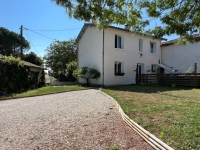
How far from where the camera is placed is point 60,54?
3822 cm

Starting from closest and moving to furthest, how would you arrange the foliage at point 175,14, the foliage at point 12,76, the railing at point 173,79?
the foliage at point 175,14 → the foliage at point 12,76 → the railing at point 173,79

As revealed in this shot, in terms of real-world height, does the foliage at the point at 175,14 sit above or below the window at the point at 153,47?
below

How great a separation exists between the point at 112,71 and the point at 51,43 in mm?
24859

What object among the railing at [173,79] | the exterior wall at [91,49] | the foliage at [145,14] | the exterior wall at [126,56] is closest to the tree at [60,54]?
the exterior wall at [91,49]

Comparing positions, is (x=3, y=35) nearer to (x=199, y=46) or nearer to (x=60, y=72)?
(x=60, y=72)

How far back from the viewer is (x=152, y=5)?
564 centimetres

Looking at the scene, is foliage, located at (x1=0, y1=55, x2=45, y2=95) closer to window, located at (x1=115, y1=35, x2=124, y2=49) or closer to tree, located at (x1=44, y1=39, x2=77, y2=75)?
window, located at (x1=115, y1=35, x2=124, y2=49)

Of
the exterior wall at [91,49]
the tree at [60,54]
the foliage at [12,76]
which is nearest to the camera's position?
the foliage at [12,76]

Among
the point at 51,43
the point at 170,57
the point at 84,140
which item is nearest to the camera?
the point at 84,140

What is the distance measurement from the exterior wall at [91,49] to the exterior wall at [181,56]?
384 inches

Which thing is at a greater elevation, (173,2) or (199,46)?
(199,46)

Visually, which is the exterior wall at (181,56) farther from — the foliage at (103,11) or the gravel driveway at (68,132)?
the gravel driveway at (68,132)

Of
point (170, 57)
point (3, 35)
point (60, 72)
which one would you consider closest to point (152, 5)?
point (170, 57)

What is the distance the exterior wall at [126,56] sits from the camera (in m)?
18.1
